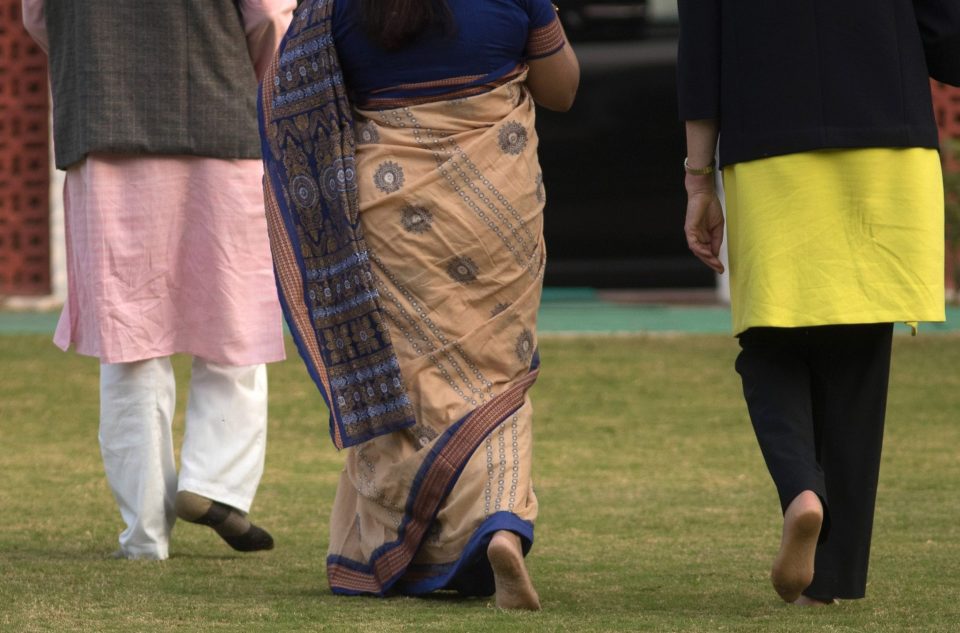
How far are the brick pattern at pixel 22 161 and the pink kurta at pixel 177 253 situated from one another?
625 cm

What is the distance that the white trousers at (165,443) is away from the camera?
4.10 m

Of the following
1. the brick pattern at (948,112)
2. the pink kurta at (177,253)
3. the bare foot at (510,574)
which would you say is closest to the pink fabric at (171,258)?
the pink kurta at (177,253)

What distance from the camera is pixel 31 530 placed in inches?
175

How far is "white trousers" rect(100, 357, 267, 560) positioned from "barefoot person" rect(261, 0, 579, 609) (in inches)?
24.1

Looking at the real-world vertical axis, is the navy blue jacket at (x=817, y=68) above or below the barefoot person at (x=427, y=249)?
above

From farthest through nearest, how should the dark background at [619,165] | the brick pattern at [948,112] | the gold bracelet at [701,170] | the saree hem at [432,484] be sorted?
the dark background at [619,165]
the brick pattern at [948,112]
the saree hem at [432,484]
the gold bracelet at [701,170]

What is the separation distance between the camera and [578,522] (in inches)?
180

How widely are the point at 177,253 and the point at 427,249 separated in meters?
0.91

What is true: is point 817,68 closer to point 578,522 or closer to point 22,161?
point 578,522

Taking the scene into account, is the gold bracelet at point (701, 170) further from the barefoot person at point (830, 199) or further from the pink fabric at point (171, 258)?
the pink fabric at point (171, 258)

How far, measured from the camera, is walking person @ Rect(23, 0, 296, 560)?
4.11m

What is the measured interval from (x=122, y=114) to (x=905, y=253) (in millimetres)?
1816

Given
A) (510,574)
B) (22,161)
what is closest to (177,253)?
(510,574)

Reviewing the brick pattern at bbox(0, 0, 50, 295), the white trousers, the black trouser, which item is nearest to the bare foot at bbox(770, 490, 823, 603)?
the black trouser
